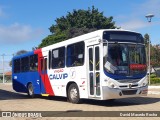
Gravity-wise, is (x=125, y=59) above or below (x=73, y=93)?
above

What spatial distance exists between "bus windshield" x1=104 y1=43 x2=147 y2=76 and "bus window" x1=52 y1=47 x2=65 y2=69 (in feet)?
12.5

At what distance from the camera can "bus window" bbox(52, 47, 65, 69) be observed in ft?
59.4

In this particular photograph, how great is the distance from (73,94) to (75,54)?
1932 millimetres

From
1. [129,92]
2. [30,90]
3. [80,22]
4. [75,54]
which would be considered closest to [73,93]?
[75,54]

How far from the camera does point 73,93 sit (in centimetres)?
1703

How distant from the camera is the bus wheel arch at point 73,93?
54.8 ft

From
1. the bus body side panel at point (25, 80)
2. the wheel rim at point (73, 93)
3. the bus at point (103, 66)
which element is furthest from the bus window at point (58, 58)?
the bus body side panel at point (25, 80)

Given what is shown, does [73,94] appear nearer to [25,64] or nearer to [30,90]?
[30,90]

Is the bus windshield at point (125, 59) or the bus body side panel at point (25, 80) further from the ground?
the bus windshield at point (125, 59)

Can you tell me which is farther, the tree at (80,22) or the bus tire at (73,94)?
the tree at (80,22)

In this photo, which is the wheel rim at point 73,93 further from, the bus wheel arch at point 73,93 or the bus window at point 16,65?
the bus window at point 16,65

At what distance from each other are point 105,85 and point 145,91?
2.14 metres

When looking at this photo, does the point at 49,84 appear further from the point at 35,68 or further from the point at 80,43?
the point at 80,43

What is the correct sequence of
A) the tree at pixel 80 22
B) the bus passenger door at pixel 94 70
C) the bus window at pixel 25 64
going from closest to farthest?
the bus passenger door at pixel 94 70 → the bus window at pixel 25 64 → the tree at pixel 80 22
